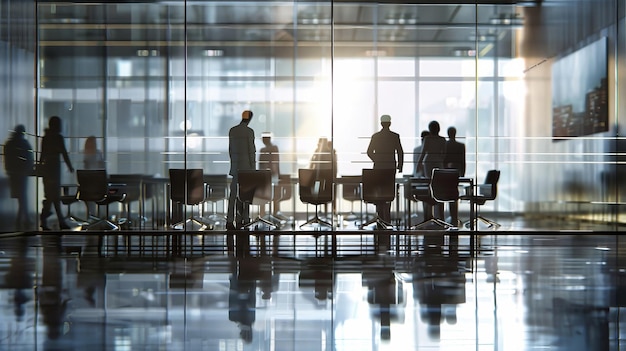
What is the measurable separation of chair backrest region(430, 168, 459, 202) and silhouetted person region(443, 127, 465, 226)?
0.30 m

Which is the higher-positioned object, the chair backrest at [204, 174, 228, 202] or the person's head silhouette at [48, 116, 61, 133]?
the person's head silhouette at [48, 116, 61, 133]

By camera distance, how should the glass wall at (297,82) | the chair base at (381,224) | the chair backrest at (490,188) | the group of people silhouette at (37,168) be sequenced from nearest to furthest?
the chair base at (381,224)
the group of people silhouette at (37,168)
the glass wall at (297,82)
the chair backrest at (490,188)

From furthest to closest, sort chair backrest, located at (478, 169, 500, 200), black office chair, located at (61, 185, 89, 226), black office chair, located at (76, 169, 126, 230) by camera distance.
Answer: chair backrest, located at (478, 169, 500, 200), black office chair, located at (61, 185, 89, 226), black office chair, located at (76, 169, 126, 230)

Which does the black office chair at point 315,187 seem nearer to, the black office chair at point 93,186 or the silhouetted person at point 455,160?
the silhouetted person at point 455,160

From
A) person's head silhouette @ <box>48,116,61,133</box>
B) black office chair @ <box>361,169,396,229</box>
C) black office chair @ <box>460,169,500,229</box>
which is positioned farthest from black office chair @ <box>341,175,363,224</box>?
person's head silhouette @ <box>48,116,61,133</box>

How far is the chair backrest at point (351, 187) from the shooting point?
9.18m

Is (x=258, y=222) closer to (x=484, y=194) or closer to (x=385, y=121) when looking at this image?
(x=385, y=121)

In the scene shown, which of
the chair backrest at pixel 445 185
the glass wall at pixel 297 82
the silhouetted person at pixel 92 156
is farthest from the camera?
the silhouetted person at pixel 92 156

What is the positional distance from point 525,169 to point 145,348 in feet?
34.0

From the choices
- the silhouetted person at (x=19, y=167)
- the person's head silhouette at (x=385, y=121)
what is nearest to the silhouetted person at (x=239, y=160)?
the person's head silhouette at (x=385, y=121)

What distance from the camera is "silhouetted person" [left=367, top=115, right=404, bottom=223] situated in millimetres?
9211

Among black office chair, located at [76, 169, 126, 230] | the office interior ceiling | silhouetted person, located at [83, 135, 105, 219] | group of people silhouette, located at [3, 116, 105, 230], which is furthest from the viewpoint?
silhouetted person, located at [83, 135, 105, 219]

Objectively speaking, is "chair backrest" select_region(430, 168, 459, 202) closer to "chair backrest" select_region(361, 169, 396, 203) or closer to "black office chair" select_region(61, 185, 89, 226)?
"chair backrest" select_region(361, 169, 396, 203)

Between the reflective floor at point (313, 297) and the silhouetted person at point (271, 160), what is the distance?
168 centimetres
